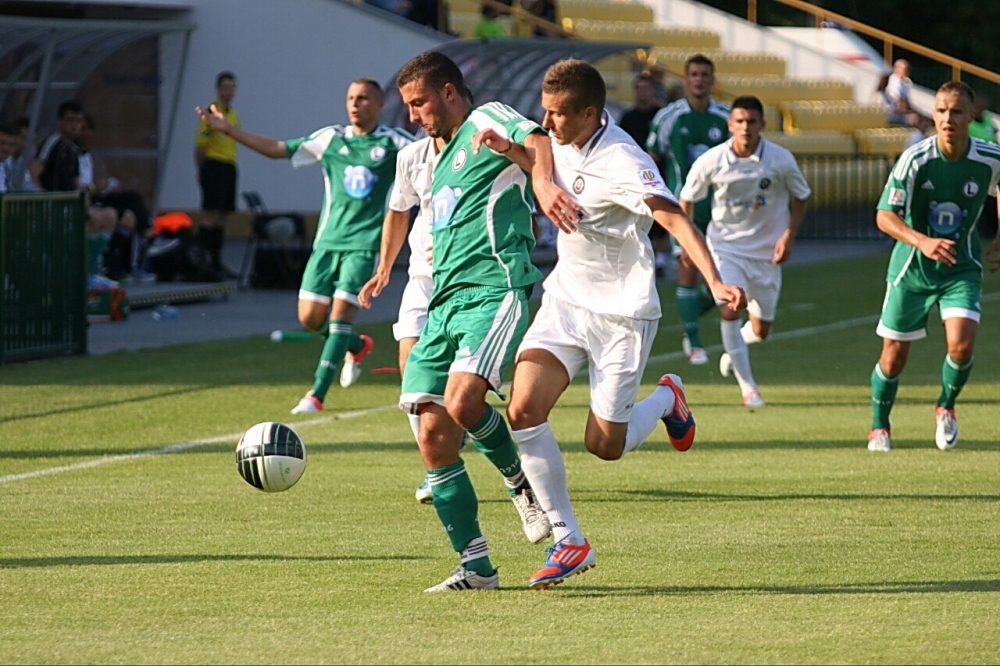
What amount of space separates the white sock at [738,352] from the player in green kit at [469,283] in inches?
218

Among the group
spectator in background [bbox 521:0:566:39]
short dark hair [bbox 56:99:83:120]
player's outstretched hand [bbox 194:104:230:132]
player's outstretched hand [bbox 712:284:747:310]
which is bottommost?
short dark hair [bbox 56:99:83:120]

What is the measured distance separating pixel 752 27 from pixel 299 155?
2611 cm

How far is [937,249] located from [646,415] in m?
2.72

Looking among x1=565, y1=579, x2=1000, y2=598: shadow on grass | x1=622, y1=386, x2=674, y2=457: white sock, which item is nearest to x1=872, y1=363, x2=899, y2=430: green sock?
x1=622, y1=386, x2=674, y2=457: white sock

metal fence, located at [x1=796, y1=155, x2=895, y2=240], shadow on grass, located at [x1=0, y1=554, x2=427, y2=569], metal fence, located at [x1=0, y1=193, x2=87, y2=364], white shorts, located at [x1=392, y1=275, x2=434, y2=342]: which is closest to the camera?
shadow on grass, located at [x1=0, y1=554, x2=427, y2=569]

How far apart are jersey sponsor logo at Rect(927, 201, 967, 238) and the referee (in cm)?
1206

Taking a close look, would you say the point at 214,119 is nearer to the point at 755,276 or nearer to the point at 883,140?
the point at 755,276

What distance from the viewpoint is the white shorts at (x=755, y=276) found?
12016 millimetres

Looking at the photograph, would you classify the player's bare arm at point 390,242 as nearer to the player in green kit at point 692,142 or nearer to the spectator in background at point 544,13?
the player in green kit at point 692,142

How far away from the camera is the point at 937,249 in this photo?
9.00 meters

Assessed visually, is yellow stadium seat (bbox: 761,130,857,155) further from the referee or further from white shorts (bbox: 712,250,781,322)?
white shorts (bbox: 712,250,781,322)

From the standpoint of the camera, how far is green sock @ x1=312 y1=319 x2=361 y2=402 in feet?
37.4

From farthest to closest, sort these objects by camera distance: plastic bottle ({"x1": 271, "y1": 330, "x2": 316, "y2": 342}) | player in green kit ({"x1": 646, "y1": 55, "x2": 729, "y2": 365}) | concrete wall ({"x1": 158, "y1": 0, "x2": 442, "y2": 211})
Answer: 1. concrete wall ({"x1": 158, "y1": 0, "x2": 442, "y2": 211})
2. plastic bottle ({"x1": 271, "y1": 330, "x2": 316, "y2": 342})
3. player in green kit ({"x1": 646, "y1": 55, "x2": 729, "y2": 365})

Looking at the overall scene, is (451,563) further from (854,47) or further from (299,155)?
(854,47)
